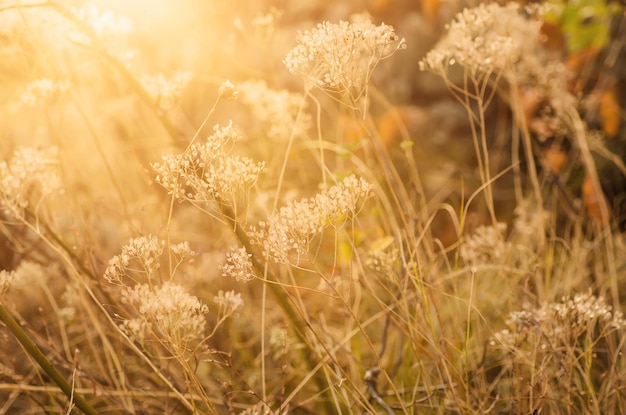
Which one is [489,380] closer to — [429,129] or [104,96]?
[429,129]

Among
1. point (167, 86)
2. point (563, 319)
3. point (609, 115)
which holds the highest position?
point (609, 115)

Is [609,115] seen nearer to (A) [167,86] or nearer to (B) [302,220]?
(A) [167,86]

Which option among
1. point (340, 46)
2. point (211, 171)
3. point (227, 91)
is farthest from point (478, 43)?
point (211, 171)

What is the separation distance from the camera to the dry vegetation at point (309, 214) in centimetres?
124

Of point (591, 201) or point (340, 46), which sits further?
point (591, 201)

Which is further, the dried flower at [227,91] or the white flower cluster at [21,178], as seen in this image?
the white flower cluster at [21,178]

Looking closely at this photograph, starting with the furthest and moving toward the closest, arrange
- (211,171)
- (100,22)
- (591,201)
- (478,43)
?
(591,201) → (100,22) → (478,43) → (211,171)

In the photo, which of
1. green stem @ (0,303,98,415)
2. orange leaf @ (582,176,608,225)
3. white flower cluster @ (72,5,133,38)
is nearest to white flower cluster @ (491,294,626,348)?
green stem @ (0,303,98,415)

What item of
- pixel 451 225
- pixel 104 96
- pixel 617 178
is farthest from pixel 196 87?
pixel 617 178

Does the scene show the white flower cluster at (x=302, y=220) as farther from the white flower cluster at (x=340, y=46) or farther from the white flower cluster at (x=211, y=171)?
the white flower cluster at (x=340, y=46)

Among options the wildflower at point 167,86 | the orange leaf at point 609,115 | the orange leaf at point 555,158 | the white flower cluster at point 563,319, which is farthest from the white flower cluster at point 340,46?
the orange leaf at point 609,115

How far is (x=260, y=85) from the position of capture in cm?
215

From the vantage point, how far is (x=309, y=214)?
1.09 meters

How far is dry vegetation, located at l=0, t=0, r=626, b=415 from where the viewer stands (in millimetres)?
1236
